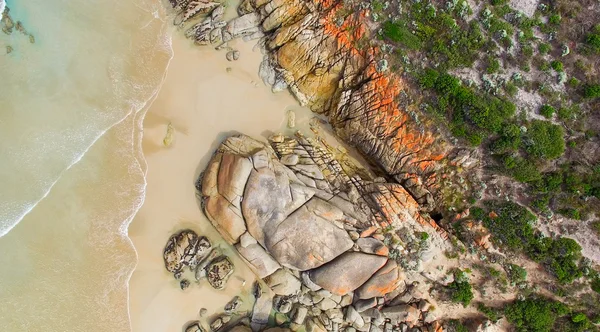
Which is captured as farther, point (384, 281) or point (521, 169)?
point (384, 281)

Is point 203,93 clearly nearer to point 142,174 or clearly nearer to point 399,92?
point 142,174

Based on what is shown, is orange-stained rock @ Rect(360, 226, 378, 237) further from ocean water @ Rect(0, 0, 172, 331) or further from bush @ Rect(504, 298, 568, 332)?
ocean water @ Rect(0, 0, 172, 331)

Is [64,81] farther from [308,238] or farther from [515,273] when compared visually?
[515,273]

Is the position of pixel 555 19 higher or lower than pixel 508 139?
higher

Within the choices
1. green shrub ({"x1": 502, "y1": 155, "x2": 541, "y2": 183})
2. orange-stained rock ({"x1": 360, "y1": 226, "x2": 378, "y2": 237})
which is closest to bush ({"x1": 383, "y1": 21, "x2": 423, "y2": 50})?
green shrub ({"x1": 502, "y1": 155, "x2": 541, "y2": 183})

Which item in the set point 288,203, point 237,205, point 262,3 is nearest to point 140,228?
point 237,205

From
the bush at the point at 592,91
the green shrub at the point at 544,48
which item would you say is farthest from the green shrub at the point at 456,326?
the green shrub at the point at 544,48

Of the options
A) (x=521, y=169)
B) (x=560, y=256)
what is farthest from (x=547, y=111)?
(x=560, y=256)
